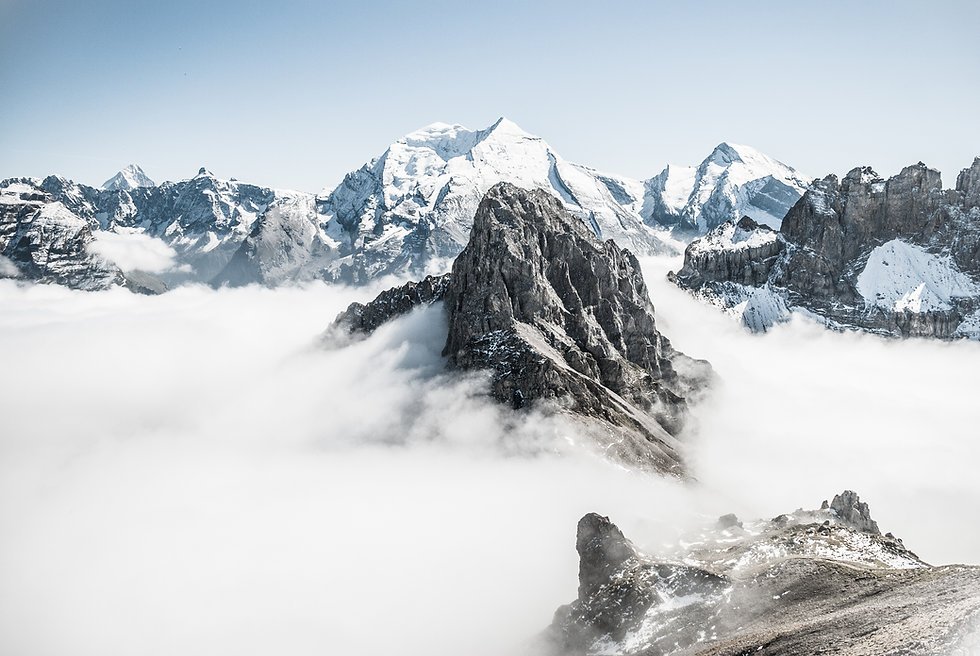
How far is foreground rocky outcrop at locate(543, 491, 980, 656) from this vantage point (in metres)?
61.7

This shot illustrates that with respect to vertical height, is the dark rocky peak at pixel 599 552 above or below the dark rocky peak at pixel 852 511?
above

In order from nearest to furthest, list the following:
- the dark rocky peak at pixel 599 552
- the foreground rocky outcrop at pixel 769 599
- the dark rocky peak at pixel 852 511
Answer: the foreground rocky outcrop at pixel 769 599 < the dark rocky peak at pixel 599 552 < the dark rocky peak at pixel 852 511

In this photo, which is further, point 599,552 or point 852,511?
point 852,511

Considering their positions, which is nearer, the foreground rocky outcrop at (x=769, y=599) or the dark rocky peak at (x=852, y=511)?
the foreground rocky outcrop at (x=769, y=599)

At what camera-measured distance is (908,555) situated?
323 feet

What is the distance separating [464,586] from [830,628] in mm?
123498

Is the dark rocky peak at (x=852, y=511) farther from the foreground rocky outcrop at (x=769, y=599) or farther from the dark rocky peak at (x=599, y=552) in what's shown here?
the dark rocky peak at (x=599, y=552)

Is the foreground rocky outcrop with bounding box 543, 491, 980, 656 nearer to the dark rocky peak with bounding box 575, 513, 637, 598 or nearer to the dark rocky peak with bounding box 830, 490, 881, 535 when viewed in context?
the dark rocky peak with bounding box 575, 513, 637, 598

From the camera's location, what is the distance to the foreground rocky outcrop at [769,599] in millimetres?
61719

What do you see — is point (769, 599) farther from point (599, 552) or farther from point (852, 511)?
point (852, 511)

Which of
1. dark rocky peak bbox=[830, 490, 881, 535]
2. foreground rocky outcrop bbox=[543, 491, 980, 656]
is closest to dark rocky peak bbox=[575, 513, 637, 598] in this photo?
foreground rocky outcrop bbox=[543, 491, 980, 656]

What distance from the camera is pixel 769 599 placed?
8719cm

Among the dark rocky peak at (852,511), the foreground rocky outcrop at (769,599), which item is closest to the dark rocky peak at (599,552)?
the foreground rocky outcrop at (769,599)

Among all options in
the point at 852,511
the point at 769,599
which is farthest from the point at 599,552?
the point at 852,511
